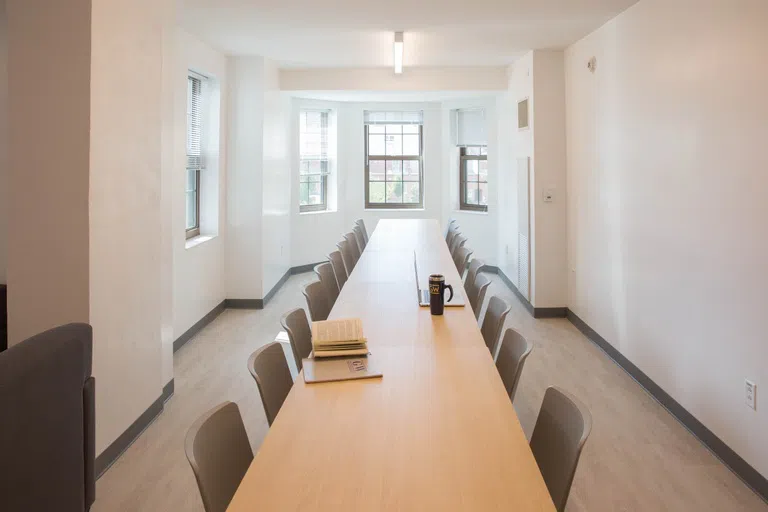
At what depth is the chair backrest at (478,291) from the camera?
12.2 feet

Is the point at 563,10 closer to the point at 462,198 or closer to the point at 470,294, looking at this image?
the point at 470,294

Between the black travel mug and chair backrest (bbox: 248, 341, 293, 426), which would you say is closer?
chair backrest (bbox: 248, 341, 293, 426)

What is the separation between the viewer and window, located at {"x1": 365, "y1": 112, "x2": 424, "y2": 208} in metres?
9.55

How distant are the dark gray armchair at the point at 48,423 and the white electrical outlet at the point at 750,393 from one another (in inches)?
125

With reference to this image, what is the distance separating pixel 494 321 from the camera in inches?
123

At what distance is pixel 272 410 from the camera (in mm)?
2236

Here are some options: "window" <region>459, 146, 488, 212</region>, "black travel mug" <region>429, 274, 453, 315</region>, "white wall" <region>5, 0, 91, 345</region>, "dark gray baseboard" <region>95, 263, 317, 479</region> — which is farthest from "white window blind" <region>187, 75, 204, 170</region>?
"window" <region>459, 146, 488, 212</region>

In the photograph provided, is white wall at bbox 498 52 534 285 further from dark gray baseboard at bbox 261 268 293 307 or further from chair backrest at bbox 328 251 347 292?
dark gray baseboard at bbox 261 268 293 307

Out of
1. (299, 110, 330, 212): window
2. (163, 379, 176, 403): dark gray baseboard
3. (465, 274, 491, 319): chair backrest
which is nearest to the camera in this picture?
(465, 274, 491, 319): chair backrest

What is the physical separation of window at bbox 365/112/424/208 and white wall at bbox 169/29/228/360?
3.61 m

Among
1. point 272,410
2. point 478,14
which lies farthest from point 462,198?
point 272,410

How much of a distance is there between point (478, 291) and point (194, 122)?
3.76 meters

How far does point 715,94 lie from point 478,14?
7.04 feet

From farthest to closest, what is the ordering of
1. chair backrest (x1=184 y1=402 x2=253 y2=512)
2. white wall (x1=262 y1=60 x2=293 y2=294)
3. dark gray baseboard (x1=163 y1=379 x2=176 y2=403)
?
white wall (x1=262 y1=60 x2=293 y2=294), dark gray baseboard (x1=163 y1=379 x2=176 y2=403), chair backrest (x1=184 y1=402 x2=253 y2=512)
